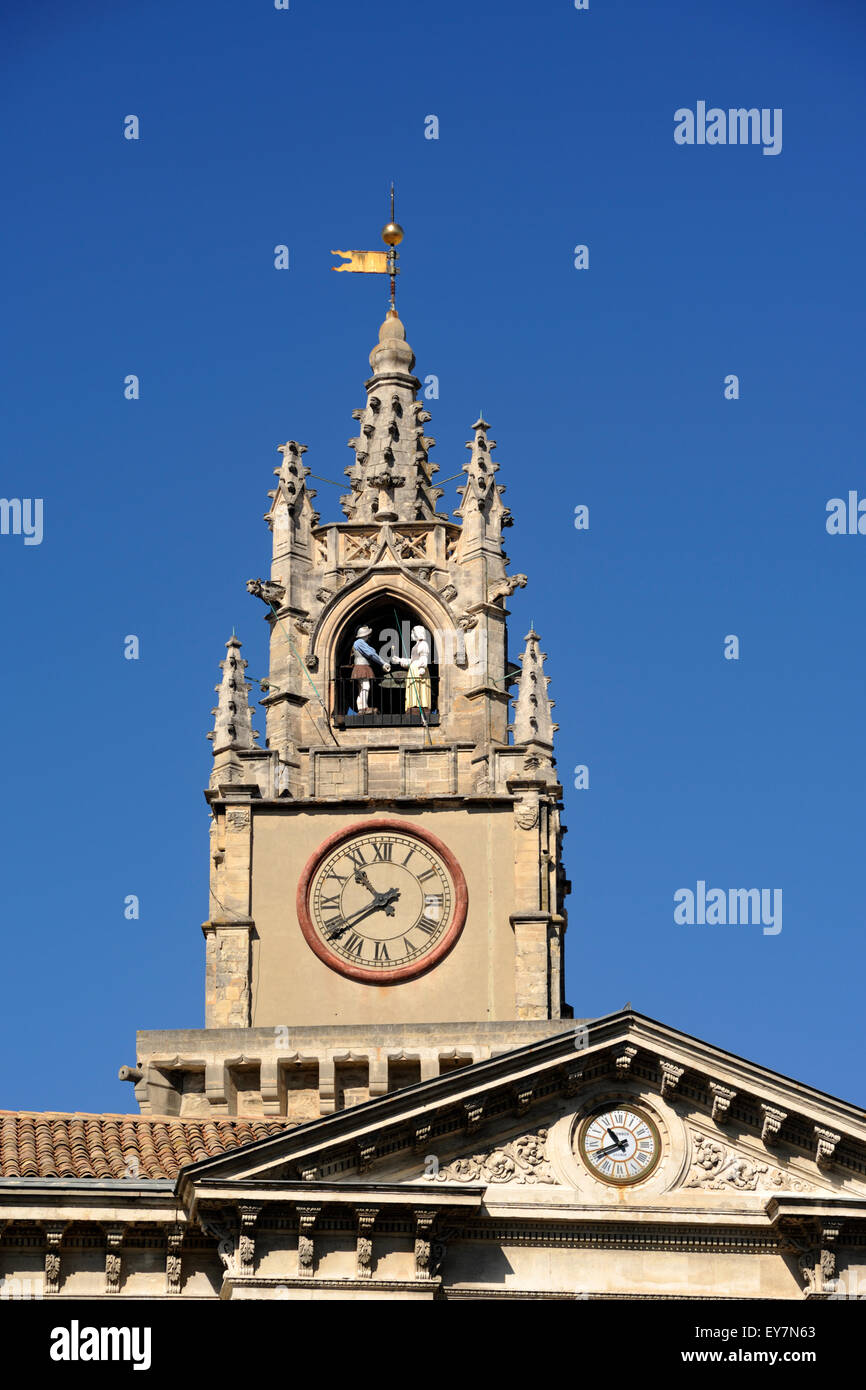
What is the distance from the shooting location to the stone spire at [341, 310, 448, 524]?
243 ft

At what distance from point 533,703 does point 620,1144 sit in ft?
58.9

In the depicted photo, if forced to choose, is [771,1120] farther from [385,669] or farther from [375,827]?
[385,669]

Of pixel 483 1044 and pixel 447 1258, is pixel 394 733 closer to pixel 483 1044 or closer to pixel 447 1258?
pixel 483 1044

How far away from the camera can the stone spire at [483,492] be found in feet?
240

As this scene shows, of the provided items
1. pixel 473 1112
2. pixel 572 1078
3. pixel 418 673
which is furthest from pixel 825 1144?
A: pixel 418 673

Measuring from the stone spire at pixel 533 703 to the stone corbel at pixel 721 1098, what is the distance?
16.9m

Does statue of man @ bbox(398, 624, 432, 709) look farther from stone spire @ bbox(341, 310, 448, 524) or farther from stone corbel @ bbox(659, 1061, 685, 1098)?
stone corbel @ bbox(659, 1061, 685, 1098)

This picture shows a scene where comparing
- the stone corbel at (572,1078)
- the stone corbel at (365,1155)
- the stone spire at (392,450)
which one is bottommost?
the stone corbel at (365,1155)

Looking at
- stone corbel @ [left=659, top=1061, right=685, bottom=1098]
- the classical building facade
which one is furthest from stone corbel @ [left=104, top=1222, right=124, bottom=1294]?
stone corbel @ [left=659, top=1061, right=685, bottom=1098]

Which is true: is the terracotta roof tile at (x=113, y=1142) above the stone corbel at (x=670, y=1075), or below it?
below

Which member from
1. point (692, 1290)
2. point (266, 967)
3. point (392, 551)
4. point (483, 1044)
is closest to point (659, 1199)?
point (692, 1290)

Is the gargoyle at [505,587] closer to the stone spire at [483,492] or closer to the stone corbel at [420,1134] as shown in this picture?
the stone spire at [483,492]

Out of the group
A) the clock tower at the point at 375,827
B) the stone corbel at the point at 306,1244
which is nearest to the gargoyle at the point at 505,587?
the clock tower at the point at 375,827

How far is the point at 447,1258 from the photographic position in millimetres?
52469
